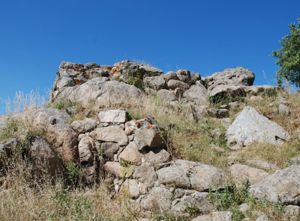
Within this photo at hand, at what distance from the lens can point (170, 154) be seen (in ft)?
28.3

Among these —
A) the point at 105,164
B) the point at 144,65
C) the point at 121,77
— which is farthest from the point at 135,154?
the point at 144,65

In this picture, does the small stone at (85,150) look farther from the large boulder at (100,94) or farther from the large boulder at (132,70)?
the large boulder at (132,70)

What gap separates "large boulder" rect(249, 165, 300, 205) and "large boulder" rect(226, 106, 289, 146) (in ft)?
9.38

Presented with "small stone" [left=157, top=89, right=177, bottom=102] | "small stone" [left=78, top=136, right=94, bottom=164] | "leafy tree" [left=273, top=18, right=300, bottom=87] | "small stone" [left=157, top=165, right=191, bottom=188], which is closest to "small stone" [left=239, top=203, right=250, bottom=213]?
"small stone" [left=157, top=165, right=191, bottom=188]

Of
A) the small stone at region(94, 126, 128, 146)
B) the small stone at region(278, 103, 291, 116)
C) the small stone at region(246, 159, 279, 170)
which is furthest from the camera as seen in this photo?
the small stone at region(278, 103, 291, 116)

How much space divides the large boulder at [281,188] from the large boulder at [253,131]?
2858mm

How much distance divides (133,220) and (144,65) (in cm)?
1048

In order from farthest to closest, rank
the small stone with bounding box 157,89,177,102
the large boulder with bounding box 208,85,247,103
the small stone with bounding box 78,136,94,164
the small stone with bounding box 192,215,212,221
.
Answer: the large boulder with bounding box 208,85,247,103, the small stone with bounding box 157,89,177,102, the small stone with bounding box 78,136,94,164, the small stone with bounding box 192,215,212,221

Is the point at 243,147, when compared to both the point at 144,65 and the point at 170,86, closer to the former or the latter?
the point at 170,86

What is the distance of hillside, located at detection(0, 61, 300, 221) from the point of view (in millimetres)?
6512

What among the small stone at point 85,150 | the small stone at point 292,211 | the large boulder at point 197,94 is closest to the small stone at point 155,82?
the large boulder at point 197,94

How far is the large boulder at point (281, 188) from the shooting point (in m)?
6.45

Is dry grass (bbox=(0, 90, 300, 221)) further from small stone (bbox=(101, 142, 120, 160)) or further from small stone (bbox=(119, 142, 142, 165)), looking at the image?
small stone (bbox=(101, 142, 120, 160))

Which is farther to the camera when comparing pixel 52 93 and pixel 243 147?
pixel 52 93
